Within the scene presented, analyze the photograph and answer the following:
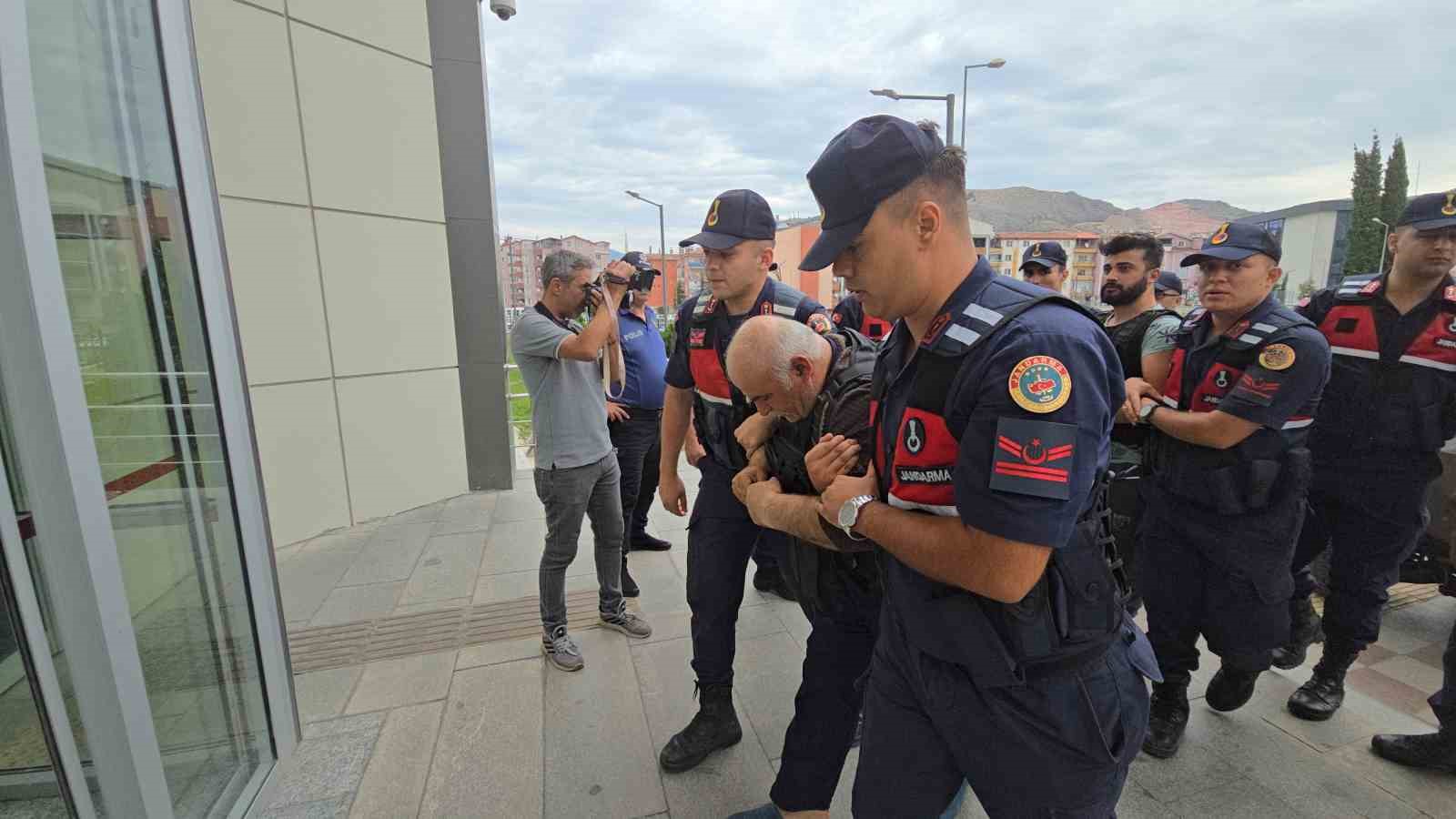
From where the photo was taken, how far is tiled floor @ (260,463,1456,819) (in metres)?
2.30

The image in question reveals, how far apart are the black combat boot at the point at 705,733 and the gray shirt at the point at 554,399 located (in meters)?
1.22

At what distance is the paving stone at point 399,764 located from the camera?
2.33 metres

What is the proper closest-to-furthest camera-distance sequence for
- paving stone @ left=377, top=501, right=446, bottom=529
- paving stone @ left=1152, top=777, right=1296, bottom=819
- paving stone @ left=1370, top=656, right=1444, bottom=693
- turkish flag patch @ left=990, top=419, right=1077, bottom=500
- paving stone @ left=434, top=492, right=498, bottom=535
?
1. turkish flag patch @ left=990, top=419, right=1077, bottom=500
2. paving stone @ left=1152, top=777, right=1296, bottom=819
3. paving stone @ left=1370, top=656, right=1444, bottom=693
4. paving stone @ left=434, top=492, right=498, bottom=535
5. paving stone @ left=377, top=501, right=446, bottom=529

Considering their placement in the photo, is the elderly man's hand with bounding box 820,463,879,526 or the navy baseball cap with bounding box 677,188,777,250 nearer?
the elderly man's hand with bounding box 820,463,879,526

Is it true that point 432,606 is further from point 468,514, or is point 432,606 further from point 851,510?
point 851,510

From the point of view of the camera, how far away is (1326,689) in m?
2.77

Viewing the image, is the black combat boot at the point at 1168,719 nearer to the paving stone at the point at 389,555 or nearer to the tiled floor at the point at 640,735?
the tiled floor at the point at 640,735

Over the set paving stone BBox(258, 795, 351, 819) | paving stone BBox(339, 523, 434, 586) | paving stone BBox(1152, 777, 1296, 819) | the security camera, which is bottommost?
paving stone BBox(339, 523, 434, 586)

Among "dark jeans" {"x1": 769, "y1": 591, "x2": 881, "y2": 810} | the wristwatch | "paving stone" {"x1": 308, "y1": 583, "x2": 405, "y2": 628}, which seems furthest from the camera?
"paving stone" {"x1": 308, "y1": 583, "x2": 405, "y2": 628}

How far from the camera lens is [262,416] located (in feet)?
15.2

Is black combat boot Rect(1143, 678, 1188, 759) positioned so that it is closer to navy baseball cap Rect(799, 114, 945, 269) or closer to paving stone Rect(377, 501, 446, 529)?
navy baseball cap Rect(799, 114, 945, 269)

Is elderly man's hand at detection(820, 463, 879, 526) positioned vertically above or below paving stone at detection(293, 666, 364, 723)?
above

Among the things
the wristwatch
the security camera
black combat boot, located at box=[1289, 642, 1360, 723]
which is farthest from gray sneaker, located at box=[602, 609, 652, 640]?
the security camera

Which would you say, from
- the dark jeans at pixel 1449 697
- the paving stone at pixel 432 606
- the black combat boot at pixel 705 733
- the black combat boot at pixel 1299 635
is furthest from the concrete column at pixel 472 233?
the dark jeans at pixel 1449 697
